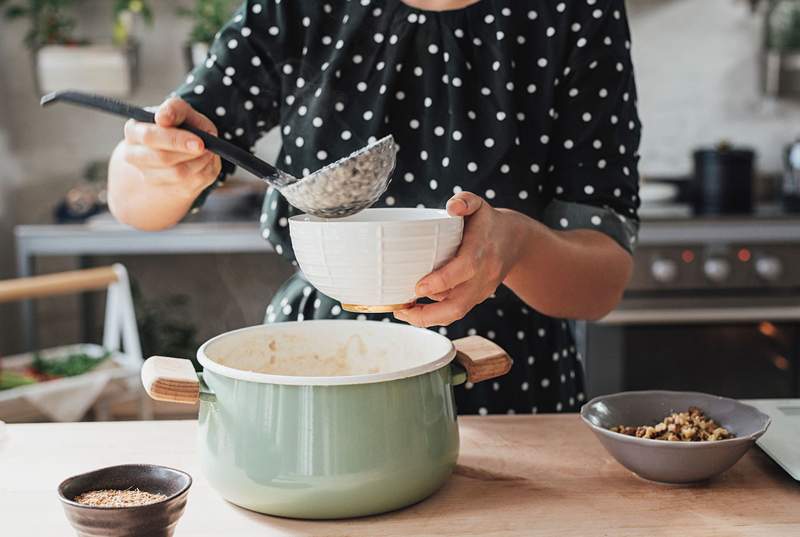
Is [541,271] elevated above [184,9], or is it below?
below

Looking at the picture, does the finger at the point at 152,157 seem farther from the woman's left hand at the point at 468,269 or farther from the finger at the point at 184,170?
the woman's left hand at the point at 468,269

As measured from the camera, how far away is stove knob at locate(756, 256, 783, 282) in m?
2.56

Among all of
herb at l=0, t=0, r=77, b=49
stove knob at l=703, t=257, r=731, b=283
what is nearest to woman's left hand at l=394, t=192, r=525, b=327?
stove knob at l=703, t=257, r=731, b=283

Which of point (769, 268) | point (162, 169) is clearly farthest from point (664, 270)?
point (162, 169)

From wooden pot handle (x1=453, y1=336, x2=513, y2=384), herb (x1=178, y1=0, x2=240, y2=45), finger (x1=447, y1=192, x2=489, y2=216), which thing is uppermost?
herb (x1=178, y1=0, x2=240, y2=45)

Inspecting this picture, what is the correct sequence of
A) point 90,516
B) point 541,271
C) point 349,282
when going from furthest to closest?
1. point 541,271
2. point 349,282
3. point 90,516

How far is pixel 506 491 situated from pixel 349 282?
0.86 feet

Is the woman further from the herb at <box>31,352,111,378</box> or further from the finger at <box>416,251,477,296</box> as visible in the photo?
the herb at <box>31,352,111,378</box>

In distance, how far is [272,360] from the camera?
1.04 metres

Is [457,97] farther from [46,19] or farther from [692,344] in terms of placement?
[46,19]

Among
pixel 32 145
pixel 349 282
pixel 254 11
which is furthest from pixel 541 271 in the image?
pixel 32 145

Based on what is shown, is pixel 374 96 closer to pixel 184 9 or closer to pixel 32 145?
pixel 184 9

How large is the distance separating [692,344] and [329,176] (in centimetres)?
192

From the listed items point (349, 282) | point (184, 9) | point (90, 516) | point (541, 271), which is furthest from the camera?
point (184, 9)
